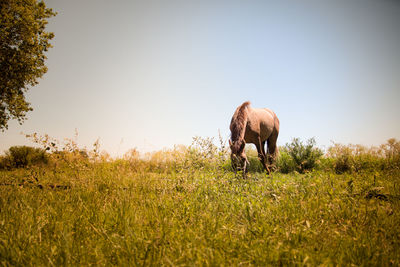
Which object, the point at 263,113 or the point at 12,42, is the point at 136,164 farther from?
the point at 12,42

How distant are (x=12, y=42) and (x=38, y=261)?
1749 centimetres

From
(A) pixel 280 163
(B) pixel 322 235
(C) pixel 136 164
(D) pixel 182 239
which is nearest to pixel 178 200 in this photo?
(D) pixel 182 239

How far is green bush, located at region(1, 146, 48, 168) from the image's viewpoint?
9.24 meters

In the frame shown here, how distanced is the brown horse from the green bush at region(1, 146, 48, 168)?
11100 mm

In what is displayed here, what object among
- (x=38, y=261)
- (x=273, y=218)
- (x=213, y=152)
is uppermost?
(x=213, y=152)

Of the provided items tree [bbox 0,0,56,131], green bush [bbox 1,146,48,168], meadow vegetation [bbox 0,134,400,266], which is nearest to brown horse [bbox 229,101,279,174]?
meadow vegetation [bbox 0,134,400,266]

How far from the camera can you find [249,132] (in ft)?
20.5

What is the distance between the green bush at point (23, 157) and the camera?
924cm

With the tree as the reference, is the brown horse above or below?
below

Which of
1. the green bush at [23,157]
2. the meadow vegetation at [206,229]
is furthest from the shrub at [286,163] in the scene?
the green bush at [23,157]

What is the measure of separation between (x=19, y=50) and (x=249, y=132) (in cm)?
1684

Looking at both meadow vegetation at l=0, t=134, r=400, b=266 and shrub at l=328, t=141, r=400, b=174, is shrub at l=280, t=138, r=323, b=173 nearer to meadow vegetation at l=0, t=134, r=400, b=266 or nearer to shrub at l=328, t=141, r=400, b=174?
shrub at l=328, t=141, r=400, b=174

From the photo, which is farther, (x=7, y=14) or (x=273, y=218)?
(x=7, y=14)

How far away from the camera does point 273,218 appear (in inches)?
76.4
